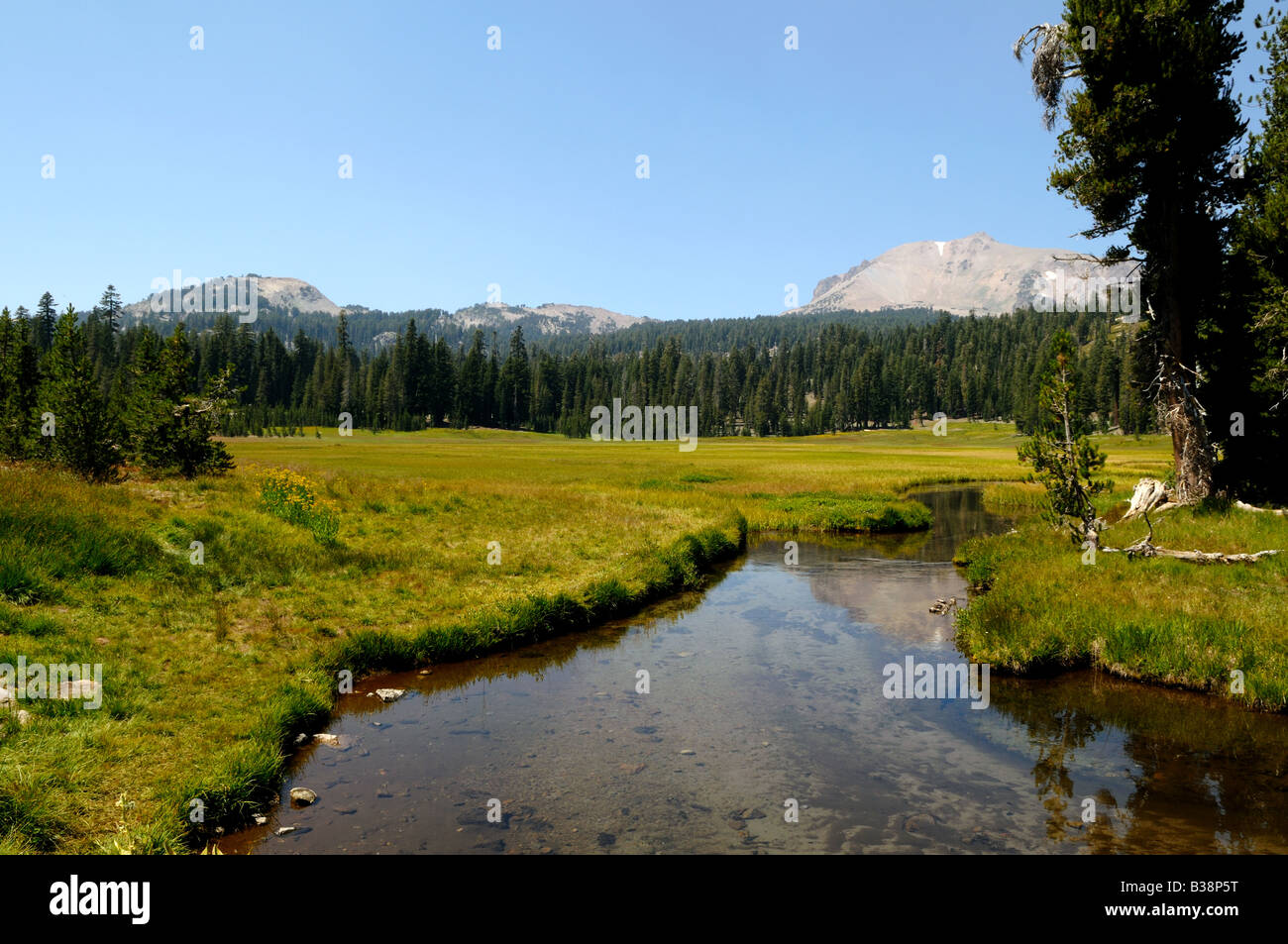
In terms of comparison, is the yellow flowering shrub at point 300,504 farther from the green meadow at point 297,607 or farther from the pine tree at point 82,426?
the pine tree at point 82,426

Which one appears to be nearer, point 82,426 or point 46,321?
point 82,426

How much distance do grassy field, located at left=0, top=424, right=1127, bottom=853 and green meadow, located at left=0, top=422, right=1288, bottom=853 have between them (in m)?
0.05

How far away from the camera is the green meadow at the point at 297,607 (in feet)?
33.1

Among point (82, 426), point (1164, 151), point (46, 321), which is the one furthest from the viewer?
point (46, 321)

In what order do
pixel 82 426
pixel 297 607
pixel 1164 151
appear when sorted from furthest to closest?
pixel 82 426 → pixel 1164 151 → pixel 297 607

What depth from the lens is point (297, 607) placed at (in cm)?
1816

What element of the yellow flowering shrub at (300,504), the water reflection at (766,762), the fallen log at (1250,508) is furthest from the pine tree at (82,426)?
the fallen log at (1250,508)

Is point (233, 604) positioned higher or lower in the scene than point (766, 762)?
higher

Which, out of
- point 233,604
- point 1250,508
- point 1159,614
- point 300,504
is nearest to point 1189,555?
point 1159,614

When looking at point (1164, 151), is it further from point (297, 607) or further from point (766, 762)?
point (297, 607)

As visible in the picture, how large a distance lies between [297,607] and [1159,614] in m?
21.2
